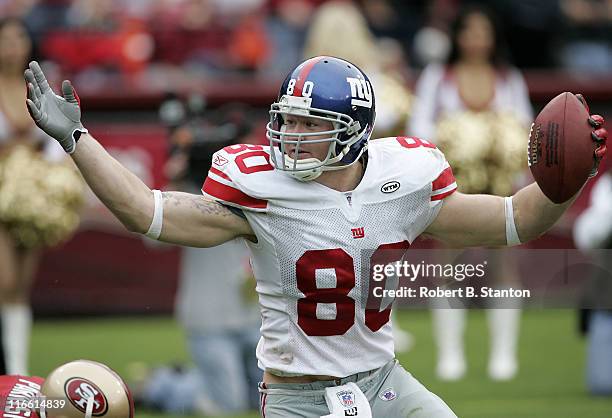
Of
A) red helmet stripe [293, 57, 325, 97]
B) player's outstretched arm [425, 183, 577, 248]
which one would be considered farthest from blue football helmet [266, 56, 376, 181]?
player's outstretched arm [425, 183, 577, 248]

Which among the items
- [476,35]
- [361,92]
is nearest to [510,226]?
[361,92]

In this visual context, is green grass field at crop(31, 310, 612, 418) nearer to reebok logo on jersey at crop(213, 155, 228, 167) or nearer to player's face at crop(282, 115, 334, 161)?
player's face at crop(282, 115, 334, 161)

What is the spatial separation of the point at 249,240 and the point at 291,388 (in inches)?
22.1

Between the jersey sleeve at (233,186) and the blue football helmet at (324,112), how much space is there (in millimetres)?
126

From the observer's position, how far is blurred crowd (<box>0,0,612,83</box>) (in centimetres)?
1294

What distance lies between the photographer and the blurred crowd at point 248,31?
42.4ft

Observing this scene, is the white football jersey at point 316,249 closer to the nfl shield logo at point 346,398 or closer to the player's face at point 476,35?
the nfl shield logo at point 346,398

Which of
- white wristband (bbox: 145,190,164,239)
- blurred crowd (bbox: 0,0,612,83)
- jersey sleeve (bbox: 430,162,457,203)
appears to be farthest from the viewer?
blurred crowd (bbox: 0,0,612,83)

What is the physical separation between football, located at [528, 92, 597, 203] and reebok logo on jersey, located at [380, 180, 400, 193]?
500 mm

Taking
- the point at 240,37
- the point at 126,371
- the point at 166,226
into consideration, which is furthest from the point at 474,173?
the point at 240,37

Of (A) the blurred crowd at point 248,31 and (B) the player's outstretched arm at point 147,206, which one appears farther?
(A) the blurred crowd at point 248,31

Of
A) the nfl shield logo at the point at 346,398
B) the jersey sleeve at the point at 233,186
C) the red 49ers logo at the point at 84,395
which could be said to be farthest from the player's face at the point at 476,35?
the red 49ers logo at the point at 84,395

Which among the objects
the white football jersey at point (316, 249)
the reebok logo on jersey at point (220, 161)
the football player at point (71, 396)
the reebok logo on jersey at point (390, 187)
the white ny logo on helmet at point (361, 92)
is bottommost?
the football player at point (71, 396)

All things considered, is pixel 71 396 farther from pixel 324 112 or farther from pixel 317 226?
pixel 324 112
